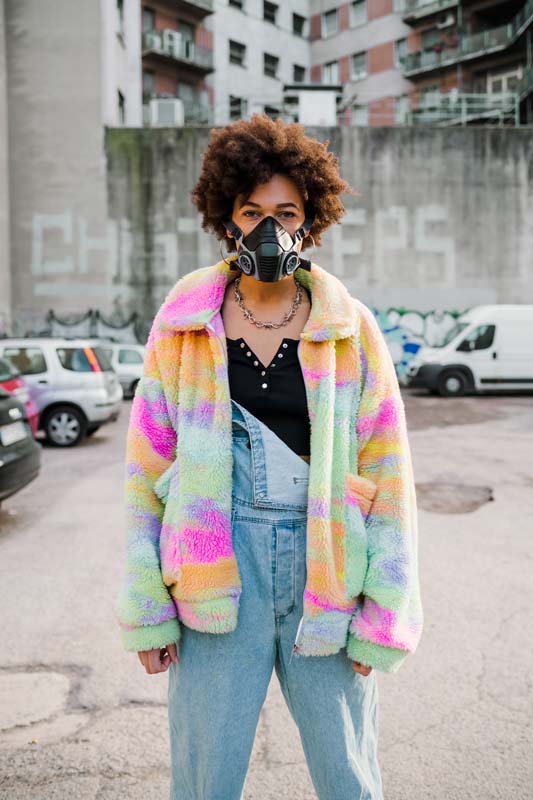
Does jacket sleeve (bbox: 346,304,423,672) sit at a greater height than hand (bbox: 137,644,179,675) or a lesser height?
greater

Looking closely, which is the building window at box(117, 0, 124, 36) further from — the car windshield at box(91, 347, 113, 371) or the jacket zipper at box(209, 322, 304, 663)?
the jacket zipper at box(209, 322, 304, 663)

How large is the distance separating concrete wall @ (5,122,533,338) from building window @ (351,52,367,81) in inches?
811

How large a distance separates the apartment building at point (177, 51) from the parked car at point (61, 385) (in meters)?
26.7

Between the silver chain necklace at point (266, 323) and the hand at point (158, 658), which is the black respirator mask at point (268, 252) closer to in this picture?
the silver chain necklace at point (266, 323)

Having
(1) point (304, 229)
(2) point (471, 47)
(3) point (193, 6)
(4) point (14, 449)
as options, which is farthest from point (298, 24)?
(1) point (304, 229)

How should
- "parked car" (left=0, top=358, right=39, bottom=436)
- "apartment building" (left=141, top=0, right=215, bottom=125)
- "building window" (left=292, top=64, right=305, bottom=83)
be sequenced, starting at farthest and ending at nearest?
"building window" (left=292, top=64, right=305, bottom=83) < "apartment building" (left=141, top=0, right=215, bottom=125) < "parked car" (left=0, top=358, right=39, bottom=436)

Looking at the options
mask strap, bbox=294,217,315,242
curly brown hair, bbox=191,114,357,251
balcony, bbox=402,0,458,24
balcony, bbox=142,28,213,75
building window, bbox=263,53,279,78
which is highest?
balcony, bbox=402,0,458,24

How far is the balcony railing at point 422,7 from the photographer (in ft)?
120

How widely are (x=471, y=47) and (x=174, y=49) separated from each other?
15.1 metres

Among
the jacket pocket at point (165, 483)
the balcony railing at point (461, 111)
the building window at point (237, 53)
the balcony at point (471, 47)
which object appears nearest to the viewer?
the jacket pocket at point (165, 483)

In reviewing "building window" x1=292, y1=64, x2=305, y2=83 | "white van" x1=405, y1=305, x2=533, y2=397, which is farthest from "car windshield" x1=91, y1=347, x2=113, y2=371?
"building window" x1=292, y1=64, x2=305, y2=83

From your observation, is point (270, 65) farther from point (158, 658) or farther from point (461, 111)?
point (158, 658)

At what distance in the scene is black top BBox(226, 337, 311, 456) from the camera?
1.82 m

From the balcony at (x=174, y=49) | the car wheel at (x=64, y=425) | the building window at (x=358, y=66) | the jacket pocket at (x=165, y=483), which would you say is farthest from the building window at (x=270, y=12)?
the jacket pocket at (x=165, y=483)
